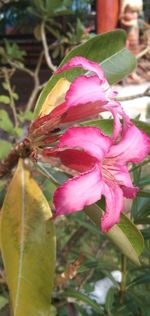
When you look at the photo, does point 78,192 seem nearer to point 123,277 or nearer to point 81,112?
point 81,112

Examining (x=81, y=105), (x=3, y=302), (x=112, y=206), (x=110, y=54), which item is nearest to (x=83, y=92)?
(x=81, y=105)

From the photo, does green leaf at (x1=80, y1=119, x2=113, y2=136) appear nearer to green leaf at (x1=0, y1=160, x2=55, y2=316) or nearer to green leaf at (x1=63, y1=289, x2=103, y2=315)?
green leaf at (x1=0, y1=160, x2=55, y2=316)

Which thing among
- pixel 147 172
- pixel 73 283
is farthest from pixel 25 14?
pixel 147 172

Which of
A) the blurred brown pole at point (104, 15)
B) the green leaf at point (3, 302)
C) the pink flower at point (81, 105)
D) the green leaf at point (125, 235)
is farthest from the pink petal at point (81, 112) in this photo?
the blurred brown pole at point (104, 15)

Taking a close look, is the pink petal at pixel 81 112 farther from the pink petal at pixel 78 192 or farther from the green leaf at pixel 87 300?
the green leaf at pixel 87 300

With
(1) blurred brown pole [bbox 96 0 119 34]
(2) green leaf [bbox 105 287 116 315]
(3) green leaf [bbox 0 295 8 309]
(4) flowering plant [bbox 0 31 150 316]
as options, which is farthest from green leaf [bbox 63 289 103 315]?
(1) blurred brown pole [bbox 96 0 119 34]

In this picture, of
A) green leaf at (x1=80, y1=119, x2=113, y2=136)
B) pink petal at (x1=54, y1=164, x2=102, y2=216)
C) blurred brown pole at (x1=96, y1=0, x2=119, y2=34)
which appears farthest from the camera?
blurred brown pole at (x1=96, y1=0, x2=119, y2=34)

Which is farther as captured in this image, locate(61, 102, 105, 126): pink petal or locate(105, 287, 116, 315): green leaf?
locate(105, 287, 116, 315): green leaf
